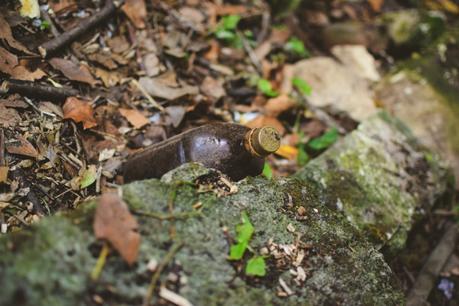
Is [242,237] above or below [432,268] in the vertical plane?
above

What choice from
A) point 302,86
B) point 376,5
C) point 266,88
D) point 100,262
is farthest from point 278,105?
point 376,5

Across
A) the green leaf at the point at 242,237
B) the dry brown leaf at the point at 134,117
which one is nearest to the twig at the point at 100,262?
the green leaf at the point at 242,237

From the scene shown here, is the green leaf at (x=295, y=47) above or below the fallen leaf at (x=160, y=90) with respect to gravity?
below

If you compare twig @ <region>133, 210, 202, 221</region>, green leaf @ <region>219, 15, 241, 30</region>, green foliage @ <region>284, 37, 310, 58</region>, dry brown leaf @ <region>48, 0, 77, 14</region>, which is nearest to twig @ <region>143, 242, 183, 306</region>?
twig @ <region>133, 210, 202, 221</region>

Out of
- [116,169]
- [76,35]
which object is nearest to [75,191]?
[116,169]

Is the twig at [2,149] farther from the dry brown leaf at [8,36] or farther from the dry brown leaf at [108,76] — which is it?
the dry brown leaf at [108,76]

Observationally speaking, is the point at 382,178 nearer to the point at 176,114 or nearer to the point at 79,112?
the point at 176,114
